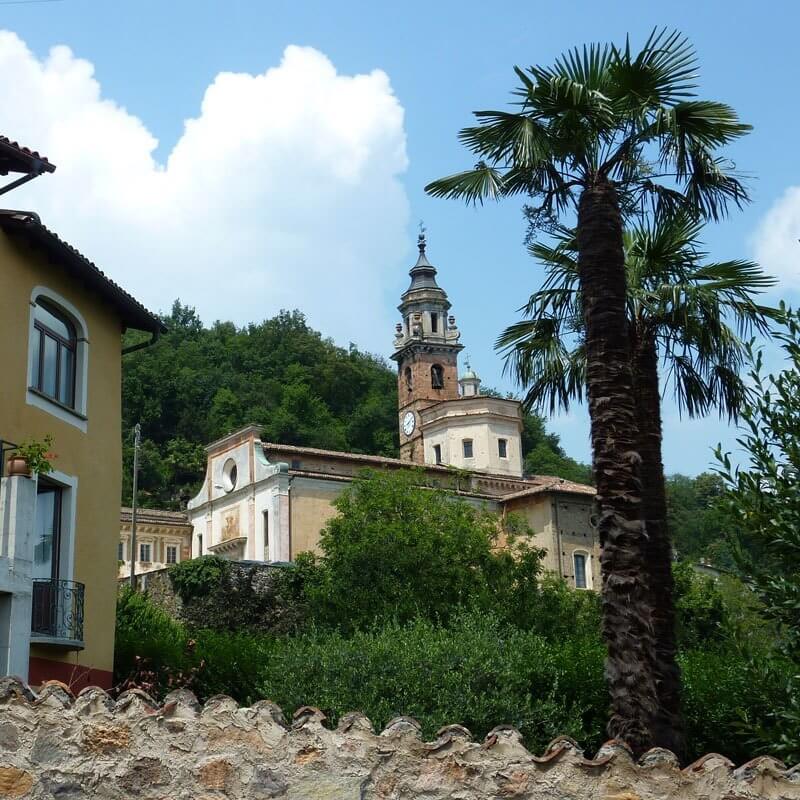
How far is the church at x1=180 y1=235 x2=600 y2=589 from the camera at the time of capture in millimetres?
49500

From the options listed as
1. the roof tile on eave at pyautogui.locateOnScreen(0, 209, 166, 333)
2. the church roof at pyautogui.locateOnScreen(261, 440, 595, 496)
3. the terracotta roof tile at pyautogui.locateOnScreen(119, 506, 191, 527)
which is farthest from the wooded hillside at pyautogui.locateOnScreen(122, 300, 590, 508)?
the roof tile on eave at pyautogui.locateOnScreen(0, 209, 166, 333)

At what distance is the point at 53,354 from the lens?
1891 centimetres

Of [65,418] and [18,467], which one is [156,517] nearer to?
[65,418]

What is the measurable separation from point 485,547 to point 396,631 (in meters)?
13.1

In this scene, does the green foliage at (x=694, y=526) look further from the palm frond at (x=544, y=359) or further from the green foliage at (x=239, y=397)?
the palm frond at (x=544, y=359)

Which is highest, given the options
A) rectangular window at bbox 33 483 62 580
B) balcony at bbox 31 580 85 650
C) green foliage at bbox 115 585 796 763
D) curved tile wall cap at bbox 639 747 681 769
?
rectangular window at bbox 33 483 62 580

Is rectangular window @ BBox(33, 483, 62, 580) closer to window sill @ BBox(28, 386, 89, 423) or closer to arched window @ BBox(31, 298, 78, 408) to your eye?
window sill @ BBox(28, 386, 89, 423)

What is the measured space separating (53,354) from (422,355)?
6086 centimetres

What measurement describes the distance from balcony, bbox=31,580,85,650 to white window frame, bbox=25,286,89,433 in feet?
8.59

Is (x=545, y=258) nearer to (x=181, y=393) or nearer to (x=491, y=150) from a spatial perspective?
(x=491, y=150)

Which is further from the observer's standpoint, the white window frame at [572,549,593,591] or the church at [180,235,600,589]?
the white window frame at [572,549,593,591]

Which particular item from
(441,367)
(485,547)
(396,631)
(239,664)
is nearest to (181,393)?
(441,367)

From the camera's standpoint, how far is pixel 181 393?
288 feet

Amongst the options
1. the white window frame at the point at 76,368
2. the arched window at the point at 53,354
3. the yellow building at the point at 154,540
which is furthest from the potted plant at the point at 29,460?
the yellow building at the point at 154,540
